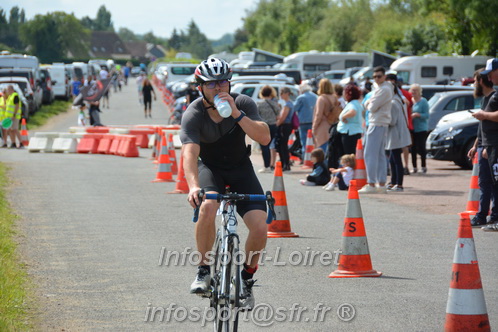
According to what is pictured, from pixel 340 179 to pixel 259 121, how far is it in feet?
33.3

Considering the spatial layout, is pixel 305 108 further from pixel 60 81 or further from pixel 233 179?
pixel 60 81

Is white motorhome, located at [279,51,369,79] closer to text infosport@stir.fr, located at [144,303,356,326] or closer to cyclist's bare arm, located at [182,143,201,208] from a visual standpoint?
text infosport@stir.fr, located at [144,303,356,326]

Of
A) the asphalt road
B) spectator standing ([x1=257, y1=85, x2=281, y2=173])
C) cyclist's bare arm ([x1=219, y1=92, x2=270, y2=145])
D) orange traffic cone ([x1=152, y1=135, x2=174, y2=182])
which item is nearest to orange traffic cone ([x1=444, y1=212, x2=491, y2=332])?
the asphalt road

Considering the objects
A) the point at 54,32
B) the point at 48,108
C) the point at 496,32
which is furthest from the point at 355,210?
the point at 54,32

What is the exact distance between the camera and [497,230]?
1163 cm

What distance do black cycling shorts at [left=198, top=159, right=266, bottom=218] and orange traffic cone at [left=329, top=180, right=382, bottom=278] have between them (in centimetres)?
185

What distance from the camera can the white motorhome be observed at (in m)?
57.5

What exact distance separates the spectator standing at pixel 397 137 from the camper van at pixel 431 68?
27.1 meters

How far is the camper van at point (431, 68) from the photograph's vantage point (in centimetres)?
4334

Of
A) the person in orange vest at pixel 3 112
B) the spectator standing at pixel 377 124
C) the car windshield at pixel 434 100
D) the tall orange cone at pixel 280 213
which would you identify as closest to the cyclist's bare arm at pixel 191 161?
the tall orange cone at pixel 280 213

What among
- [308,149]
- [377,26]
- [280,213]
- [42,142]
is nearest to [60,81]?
[377,26]

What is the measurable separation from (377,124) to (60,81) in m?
44.4

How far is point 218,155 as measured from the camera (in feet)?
23.0

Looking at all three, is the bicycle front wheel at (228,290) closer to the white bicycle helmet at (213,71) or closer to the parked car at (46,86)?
the white bicycle helmet at (213,71)
